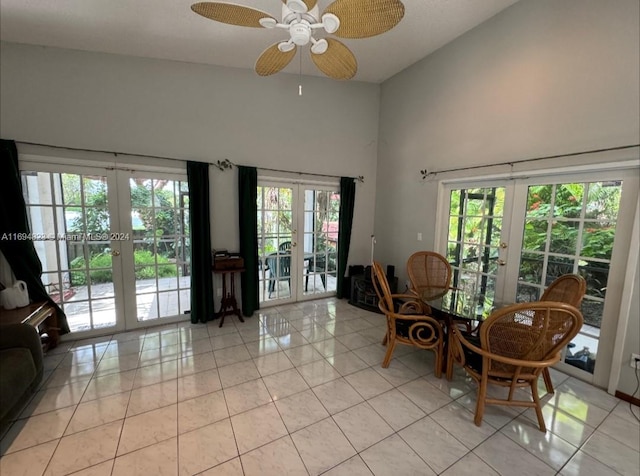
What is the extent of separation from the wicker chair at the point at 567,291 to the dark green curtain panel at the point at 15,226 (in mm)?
4715

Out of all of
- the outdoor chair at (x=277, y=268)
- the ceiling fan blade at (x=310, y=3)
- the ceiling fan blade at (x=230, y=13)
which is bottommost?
the outdoor chair at (x=277, y=268)

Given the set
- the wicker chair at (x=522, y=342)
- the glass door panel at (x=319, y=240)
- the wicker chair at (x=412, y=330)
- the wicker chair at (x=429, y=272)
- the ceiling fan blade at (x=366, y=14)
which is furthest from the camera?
the glass door panel at (x=319, y=240)

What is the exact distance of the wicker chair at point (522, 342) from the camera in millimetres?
1548

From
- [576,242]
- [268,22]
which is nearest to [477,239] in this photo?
[576,242]

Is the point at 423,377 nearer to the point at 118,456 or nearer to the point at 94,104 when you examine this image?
the point at 118,456

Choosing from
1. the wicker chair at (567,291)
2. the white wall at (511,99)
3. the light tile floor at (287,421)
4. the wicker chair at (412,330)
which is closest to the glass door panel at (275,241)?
the light tile floor at (287,421)

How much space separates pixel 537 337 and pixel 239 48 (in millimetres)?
3818

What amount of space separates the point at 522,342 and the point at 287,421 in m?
1.66

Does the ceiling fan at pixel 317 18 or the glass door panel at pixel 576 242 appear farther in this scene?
the glass door panel at pixel 576 242

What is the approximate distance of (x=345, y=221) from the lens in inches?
169

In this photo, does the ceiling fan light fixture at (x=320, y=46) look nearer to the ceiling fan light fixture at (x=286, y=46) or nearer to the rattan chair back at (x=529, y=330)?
the ceiling fan light fixture at (x=286, y=46)

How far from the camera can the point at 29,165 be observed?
8.72 ft

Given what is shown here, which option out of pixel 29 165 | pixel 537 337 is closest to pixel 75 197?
pixel 29 165

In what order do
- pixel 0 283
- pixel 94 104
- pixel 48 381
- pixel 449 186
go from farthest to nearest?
pixel 449 186 < pixel 94 104 < pixel 0 283 < pixel 48 381
